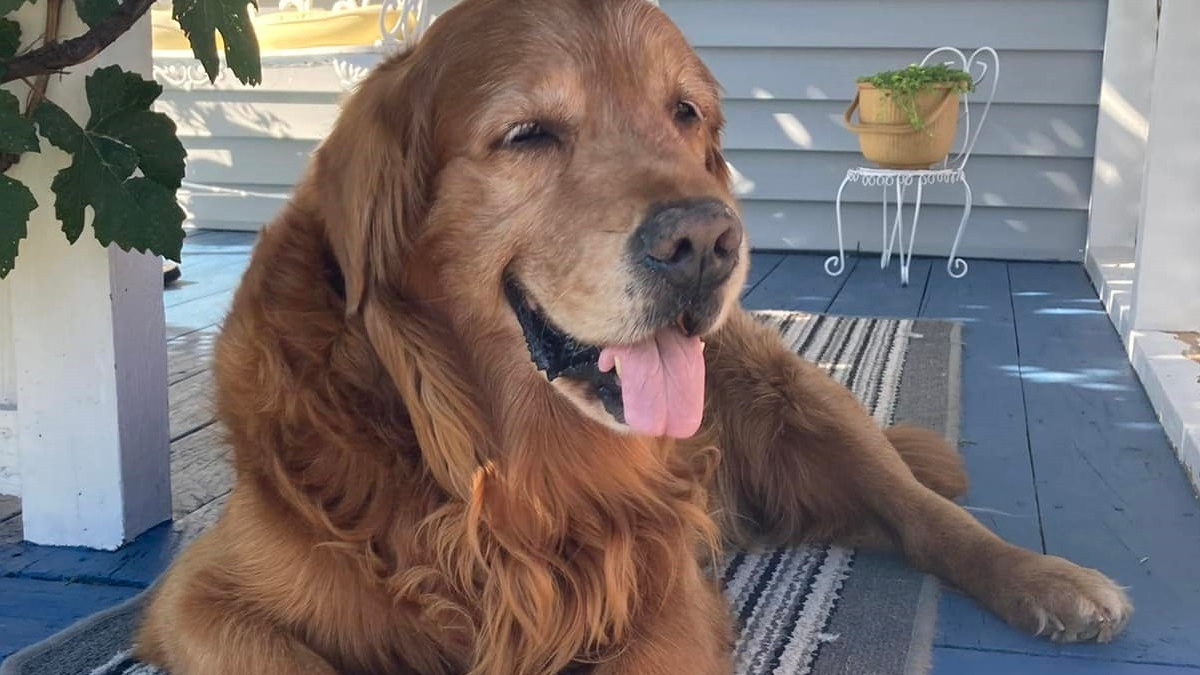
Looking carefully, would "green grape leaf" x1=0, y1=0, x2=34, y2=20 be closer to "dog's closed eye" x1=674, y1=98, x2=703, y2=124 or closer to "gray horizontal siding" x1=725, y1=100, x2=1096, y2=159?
"dog's closed eye" x1=674, y1=98, x2=703, y2=124

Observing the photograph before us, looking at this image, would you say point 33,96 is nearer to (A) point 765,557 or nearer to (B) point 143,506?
(B) point 143,506

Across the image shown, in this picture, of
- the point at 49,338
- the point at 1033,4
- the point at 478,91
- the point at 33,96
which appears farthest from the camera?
the point at 1033,4

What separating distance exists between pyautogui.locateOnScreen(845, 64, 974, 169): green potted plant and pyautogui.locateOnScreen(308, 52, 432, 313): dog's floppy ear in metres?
3.67

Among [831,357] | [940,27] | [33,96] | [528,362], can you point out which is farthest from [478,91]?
[940,27]

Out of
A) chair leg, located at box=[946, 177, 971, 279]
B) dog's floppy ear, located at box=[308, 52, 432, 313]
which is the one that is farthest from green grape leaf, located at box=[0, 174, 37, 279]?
chair leg, located at box=[946, 177, 971, 279]

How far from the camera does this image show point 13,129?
2006 mm

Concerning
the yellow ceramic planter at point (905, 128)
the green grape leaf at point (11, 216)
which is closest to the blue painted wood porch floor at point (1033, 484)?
the yellow ceramic planter at point (905, 128)

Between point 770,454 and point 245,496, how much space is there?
1219mm

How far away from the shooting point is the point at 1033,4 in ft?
18.7

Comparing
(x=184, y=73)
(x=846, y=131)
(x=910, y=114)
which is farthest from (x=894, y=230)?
(x=184, y=73)

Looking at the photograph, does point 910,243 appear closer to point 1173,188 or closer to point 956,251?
point 956,251

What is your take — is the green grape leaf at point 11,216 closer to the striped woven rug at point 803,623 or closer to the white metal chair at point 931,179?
the striped woven rug at point 803,623

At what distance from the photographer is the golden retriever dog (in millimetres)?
1709

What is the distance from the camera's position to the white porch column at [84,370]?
2445 millimetres
